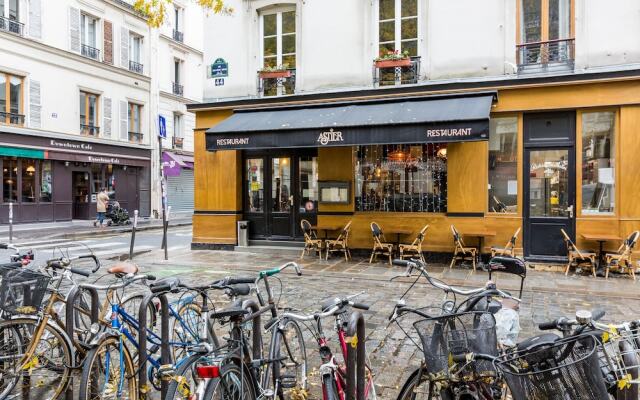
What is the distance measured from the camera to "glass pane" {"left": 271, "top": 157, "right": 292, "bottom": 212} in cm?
1280

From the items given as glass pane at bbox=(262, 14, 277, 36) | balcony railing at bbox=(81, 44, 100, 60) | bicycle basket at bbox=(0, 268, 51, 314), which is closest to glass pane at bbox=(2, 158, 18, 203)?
balcony railing at bbox=(81, 44, 100, 60)

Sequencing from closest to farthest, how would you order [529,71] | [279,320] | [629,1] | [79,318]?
1. [279,320]
2. [79,318]
3. [629,1]
4. [529,71]

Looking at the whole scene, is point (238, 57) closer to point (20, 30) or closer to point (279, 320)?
point (279, 320)

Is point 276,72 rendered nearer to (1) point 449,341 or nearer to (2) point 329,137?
(2) point 329,137

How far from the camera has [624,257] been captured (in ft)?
29.2

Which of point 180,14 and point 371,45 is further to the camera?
point 180,14

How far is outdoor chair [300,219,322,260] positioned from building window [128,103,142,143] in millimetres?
17354

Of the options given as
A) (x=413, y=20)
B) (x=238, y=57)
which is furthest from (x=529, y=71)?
(x=238, y=57)

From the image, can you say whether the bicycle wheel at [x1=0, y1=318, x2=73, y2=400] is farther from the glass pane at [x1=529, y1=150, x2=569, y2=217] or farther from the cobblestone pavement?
the glass pane at [x1=529, y1=150, x2=569, y2=217]

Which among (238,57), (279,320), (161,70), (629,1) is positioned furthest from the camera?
(161,70)

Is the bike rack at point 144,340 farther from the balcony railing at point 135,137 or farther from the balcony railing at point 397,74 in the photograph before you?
the balcony railing at point 135,137

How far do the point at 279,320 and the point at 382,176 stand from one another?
28.0 ft

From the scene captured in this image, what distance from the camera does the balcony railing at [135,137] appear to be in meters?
25.5

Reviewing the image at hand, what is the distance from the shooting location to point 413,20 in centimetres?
1123
